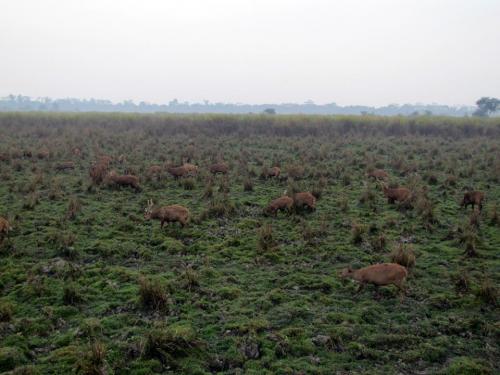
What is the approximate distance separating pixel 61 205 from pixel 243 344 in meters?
9.25

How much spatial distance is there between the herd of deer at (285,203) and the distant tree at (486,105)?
65.9 metres

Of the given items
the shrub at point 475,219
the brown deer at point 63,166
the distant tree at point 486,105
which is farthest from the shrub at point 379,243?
the distant tree at point 486,105

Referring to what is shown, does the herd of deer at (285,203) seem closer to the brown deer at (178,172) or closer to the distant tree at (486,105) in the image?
the brown deer at (178,172)

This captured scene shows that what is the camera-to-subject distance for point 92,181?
53.7 ft

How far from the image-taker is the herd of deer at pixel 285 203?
781 centimetres

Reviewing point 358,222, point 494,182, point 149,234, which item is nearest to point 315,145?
point 494,182

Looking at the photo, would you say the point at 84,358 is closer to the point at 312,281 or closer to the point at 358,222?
the point at 312,281

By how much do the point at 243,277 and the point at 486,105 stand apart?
78051 mm

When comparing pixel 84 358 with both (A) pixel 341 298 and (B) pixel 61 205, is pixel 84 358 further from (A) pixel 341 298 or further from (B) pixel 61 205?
(B) pixel 61 205

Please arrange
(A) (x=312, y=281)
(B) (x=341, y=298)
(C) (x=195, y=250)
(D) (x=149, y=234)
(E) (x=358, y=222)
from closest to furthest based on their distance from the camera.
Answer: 1. (B) (x=341, y=298)
2. (A) (x=312, y=281)
3. (C) (x=195, y=250)
4. (D) (x=149, y=234)
5. (E) (x=358, y=222)

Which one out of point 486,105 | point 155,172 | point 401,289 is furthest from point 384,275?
→ point 486,105

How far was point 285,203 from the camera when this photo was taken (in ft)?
41.7

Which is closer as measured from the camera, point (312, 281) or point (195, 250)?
point (312, 281)

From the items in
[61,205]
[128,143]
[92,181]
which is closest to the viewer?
[61,205]
